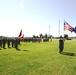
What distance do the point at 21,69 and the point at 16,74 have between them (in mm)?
1390

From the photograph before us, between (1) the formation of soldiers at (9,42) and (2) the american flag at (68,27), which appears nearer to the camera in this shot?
(2) the american flag at (68,27)

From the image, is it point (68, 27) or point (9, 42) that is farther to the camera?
point (9, 42)

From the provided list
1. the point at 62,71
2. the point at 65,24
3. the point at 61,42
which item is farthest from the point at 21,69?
the point at 65,24

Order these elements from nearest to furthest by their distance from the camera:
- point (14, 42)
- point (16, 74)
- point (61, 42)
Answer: point (16, 74)
point (61, 42)
point (14, 42)

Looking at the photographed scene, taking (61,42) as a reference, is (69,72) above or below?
below

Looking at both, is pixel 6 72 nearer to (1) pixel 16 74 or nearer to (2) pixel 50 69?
(1) pixel 16 74

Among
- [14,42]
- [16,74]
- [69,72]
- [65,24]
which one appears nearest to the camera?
[16,74]

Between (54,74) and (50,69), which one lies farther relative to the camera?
(50,69)

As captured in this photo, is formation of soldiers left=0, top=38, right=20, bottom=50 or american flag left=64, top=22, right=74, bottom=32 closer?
american flag left=64, top=22, right=74, bottom=32

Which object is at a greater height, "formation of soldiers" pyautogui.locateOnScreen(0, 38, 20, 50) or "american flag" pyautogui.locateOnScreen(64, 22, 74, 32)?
"american flag" pyautogui.locateOnScreen(64, 22, 74, 32)

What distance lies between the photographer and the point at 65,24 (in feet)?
105

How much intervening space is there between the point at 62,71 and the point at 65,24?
18.8 metres

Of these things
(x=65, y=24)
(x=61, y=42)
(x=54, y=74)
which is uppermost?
(x=65, y=24)

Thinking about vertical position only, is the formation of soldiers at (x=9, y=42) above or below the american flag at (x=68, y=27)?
below
